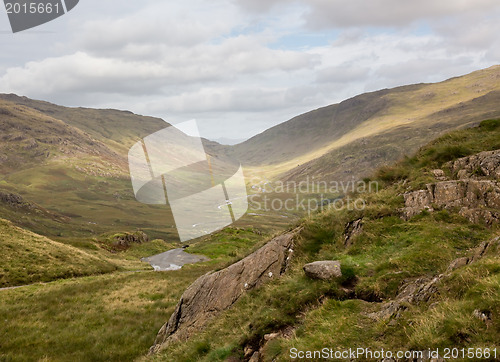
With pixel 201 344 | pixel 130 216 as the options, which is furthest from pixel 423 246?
pixel 130 216

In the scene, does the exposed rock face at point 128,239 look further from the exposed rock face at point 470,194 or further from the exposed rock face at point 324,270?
the exposed rock face at point 470,194

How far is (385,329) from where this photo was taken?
7996 millimetres

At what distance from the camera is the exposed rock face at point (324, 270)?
447 inches

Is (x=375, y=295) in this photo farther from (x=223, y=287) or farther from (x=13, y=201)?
(x=13, y=201)

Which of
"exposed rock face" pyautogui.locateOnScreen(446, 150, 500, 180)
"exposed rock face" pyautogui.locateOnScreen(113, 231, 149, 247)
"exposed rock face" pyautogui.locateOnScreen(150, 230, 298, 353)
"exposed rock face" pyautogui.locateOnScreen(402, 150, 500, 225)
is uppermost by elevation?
"exposed rock face" pyautogui.locateOnScreen(446, 150, 500, 180)

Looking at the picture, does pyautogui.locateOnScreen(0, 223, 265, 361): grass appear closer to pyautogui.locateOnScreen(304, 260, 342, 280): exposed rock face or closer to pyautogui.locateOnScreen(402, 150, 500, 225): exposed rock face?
pyautogui.locateOnScreen(304, 260, 342, 280): exposed rock face

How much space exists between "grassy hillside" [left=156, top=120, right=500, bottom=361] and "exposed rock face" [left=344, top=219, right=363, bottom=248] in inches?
7.7

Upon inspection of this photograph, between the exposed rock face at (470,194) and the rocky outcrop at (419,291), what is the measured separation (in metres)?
4.47

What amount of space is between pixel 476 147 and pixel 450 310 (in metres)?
15.2

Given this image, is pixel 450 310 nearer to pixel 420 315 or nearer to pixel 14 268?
pixel 420 315

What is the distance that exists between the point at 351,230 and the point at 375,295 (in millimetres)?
5171

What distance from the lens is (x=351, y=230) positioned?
49.7 ft

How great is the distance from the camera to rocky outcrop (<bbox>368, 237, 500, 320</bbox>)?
28.0 feet

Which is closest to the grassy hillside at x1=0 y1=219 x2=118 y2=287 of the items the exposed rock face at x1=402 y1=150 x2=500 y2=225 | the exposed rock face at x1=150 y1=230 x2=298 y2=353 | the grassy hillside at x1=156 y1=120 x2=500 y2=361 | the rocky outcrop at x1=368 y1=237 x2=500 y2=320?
the exposed rock face at x1=150 y1=230 x2=298 y2=353
